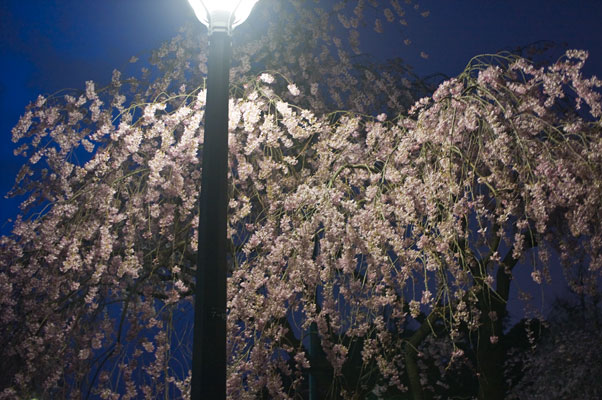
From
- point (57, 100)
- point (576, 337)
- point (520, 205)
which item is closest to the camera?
point (520, 205)

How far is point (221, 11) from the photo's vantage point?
3.37 meters

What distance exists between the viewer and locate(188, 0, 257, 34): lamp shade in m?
3.34

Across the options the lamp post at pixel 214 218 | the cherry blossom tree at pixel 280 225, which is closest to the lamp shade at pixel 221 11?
the lamp post at pixel 214 218

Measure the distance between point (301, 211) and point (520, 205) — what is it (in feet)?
7.20

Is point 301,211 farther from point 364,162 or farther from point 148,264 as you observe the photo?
point 148,264

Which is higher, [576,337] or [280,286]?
[576,337]

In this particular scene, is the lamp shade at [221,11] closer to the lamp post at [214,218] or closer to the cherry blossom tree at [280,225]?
the lamp post at [214,218]

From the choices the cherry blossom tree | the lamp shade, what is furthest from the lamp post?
the cherry blossom tree

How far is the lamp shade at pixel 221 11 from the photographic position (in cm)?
334

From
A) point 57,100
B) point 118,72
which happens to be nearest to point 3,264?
point 57,100

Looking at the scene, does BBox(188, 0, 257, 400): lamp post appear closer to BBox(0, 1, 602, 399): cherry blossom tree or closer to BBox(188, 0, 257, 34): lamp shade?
BBox(188, 0, 257, 34): lamp shade

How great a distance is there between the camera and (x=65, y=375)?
569 centimetres

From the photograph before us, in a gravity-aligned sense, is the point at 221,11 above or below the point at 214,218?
above

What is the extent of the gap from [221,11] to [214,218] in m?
1.31
